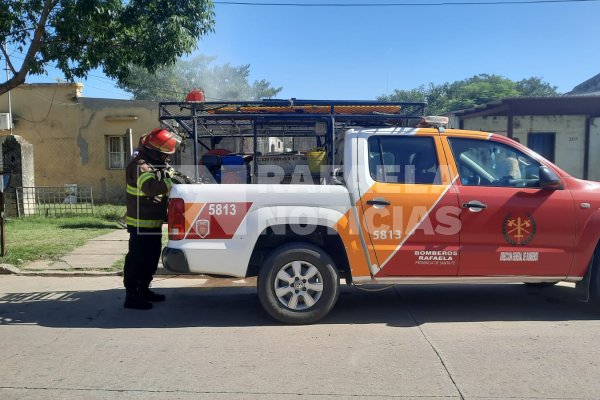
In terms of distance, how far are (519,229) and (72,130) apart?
47.9ft

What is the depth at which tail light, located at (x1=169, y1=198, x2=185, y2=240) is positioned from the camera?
494 cm

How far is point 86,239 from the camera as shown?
958cm

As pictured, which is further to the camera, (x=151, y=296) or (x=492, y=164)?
(x=151, y=296)

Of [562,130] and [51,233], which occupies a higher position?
[562,130]

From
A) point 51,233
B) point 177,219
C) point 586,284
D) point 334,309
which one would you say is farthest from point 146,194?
point 51,233

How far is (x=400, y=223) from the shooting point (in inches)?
196

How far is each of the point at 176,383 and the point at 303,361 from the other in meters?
1.01

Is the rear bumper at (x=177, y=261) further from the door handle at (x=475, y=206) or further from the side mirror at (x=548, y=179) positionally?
the side mirror at (x=548, y=179)

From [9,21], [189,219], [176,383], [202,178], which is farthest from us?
[9,21]

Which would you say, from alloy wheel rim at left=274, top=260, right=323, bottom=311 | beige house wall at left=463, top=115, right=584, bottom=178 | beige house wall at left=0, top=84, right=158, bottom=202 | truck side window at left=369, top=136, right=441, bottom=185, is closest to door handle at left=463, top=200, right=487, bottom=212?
truck side window at left=369, top=136, right=441, bottom=185

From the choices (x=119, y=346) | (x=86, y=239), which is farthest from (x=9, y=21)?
(x=119, y=346)

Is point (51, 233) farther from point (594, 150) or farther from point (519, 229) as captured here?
point (594, 150)

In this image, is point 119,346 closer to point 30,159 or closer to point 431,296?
point 431,296

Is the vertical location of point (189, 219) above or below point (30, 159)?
below
